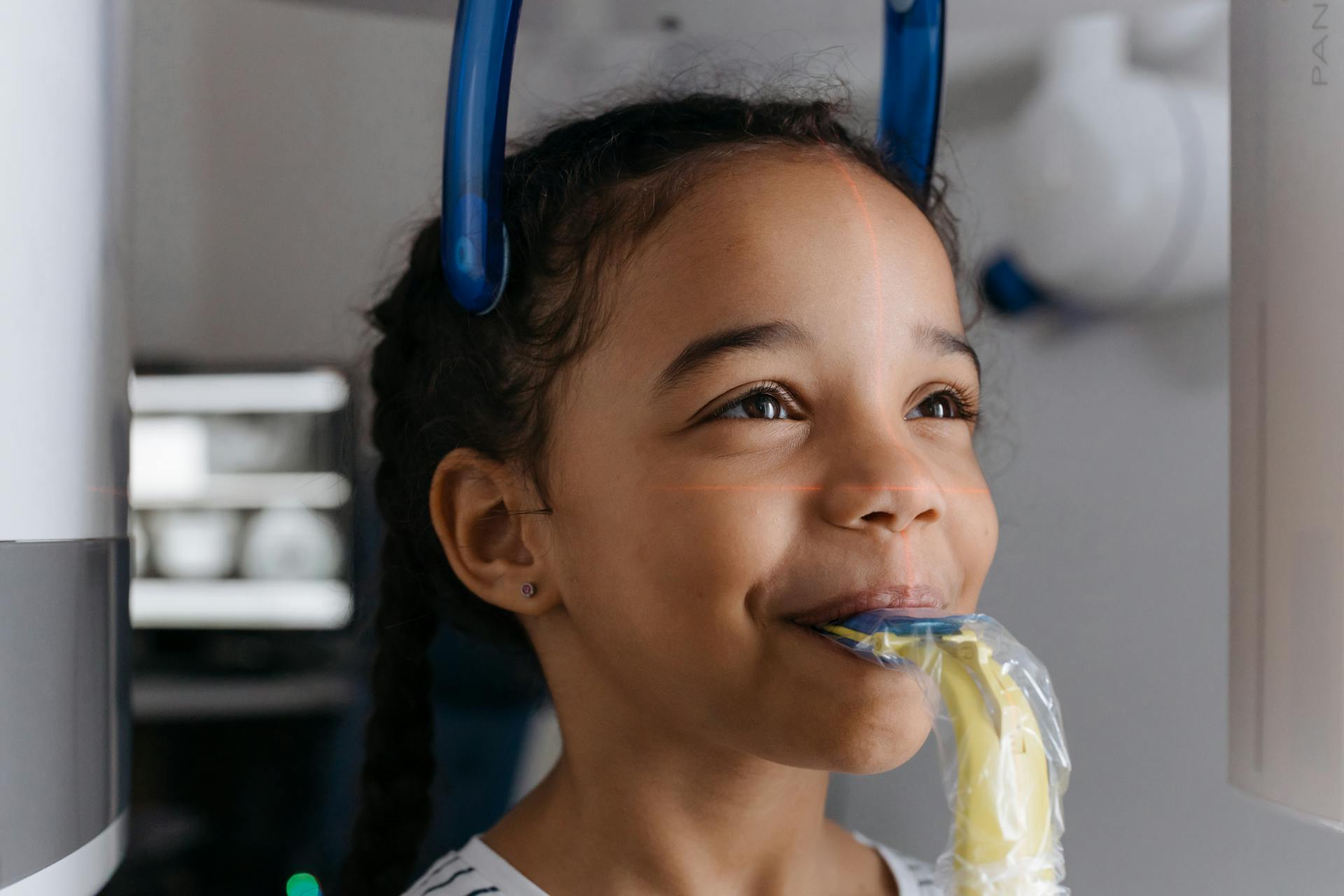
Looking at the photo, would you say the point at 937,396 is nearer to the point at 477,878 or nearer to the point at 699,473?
the point at 699,473

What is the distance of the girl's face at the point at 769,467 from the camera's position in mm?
567

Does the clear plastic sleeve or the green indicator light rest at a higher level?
the clear plastic sleeve

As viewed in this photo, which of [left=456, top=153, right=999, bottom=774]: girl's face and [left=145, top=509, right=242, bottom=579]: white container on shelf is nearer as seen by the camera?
[left=456, top=153, right=999, bottom=774]: girl's face

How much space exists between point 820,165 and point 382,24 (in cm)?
44

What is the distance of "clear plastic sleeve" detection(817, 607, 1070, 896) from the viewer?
1.54 ft

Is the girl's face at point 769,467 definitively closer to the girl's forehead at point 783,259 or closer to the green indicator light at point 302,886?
the girl's forehead at point 783,259

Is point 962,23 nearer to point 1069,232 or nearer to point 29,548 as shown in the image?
point 1069,232

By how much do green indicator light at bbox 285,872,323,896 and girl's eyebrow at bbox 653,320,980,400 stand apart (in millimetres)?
521

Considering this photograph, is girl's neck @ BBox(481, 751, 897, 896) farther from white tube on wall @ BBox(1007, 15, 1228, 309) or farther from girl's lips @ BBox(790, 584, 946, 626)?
white tube on wall @ BBox(1007, 15, 1228, 309)

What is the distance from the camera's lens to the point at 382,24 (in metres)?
0.92

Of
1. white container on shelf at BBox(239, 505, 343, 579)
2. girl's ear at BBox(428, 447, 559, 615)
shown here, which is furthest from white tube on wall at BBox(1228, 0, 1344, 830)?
white container on shelf at BBox(239, 505, 343, 579)

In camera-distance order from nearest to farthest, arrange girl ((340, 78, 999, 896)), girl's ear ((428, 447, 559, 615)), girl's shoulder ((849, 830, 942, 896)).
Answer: girl ((340, 78, 999, 896)) → girl's ear ((428, 447, 559, 615)) → girl's shoulder ((849, 830, 942, 896))

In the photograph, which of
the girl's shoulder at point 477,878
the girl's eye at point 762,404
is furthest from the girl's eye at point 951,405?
the girl's shoulder at point 477,878

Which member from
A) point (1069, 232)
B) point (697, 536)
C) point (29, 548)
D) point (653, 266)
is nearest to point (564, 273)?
point (653, 266)
